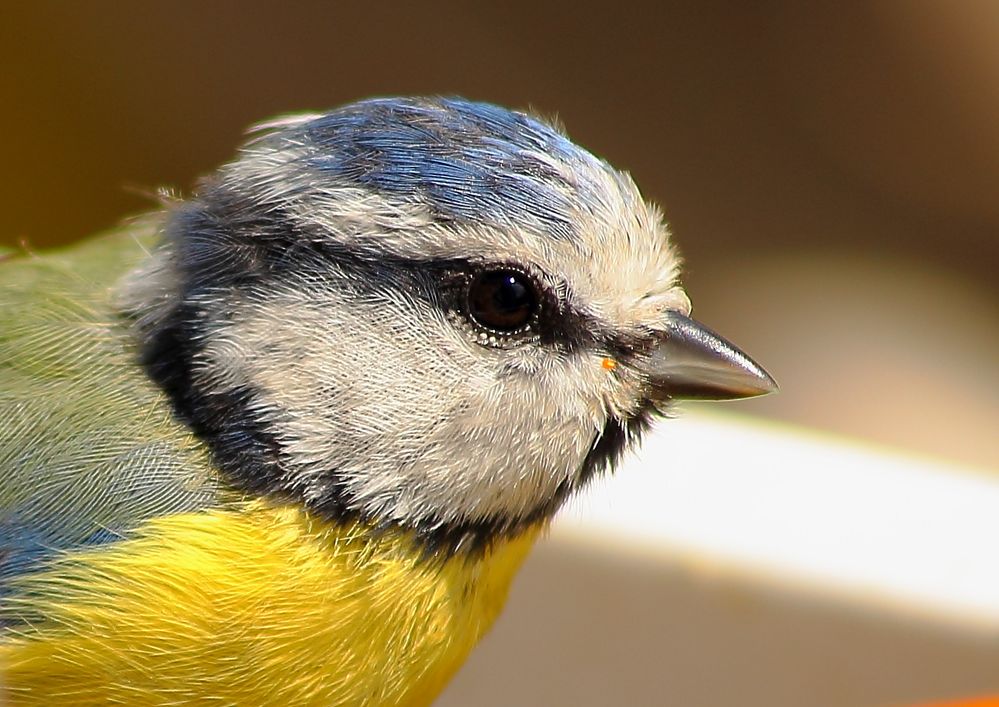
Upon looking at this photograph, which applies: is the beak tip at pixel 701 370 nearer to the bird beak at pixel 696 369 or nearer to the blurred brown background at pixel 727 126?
the bird beak at pixel 696 369

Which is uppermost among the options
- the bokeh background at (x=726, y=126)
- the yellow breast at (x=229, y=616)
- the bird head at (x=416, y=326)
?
the bokeh background at (x=726, y=126)

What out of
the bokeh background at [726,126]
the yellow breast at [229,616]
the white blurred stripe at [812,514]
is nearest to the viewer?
the yellow breast at [229,616]

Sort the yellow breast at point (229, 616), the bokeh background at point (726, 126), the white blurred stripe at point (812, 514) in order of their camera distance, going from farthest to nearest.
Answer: the bokeh background at point (726, 126) < the white blurred stripe at point (812, 514) < the yellow breast at point (229, 616)

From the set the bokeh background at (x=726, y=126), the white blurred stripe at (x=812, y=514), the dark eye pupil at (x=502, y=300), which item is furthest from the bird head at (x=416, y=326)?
the bokeh background at (x=726, y=126)

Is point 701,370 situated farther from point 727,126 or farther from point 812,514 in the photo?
point 727,126

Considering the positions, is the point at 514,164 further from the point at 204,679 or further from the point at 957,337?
the point at 957,337

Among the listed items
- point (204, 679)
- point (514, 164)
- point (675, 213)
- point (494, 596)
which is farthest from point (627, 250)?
point (675, 213)

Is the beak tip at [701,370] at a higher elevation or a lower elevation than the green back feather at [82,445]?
higher

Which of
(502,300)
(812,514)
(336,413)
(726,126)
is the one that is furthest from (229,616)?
(726,126)

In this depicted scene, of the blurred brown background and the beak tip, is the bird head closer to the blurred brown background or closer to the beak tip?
the beak tip
